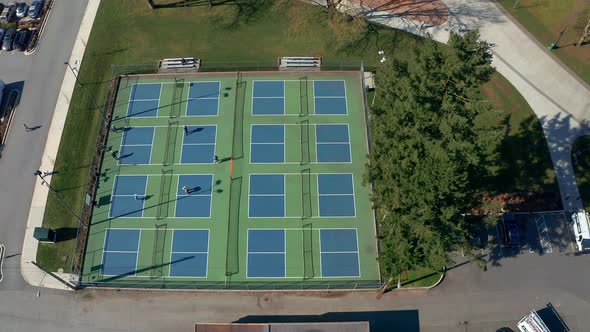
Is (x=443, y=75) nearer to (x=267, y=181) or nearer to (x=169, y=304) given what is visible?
(x=267, y=181)

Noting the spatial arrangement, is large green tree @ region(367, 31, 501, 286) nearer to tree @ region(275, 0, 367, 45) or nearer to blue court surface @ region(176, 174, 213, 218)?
blue court surface @ region(176, 174, 213, 218)

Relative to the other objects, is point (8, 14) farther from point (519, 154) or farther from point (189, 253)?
point (519, 154)

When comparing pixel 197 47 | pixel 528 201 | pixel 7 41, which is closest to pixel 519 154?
pixel 528 201

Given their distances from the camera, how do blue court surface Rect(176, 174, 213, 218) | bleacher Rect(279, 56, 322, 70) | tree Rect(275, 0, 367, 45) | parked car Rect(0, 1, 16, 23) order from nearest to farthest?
blue court surface Rect(176, 174, 213, 218) → bleacher Rect(279, 56, 322, 70) → tree Rect(275, 0, 367, 45) → parked car Rect(0, 1, 16, 23)

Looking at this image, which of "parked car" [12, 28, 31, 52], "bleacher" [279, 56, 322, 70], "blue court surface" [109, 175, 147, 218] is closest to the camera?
"blue court surface" [109, 175, 147, 218]


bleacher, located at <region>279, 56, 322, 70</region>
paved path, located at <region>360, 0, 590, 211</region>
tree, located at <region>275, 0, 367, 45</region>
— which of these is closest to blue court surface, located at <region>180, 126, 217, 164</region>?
bleacher, located at <region>279, 56, 322, 70</region>

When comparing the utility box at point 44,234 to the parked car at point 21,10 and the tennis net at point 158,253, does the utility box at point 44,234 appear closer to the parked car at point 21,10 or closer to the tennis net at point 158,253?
the tennis net at point 158,253

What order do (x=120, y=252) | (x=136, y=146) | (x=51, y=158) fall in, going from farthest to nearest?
(x=51, y=158) < (x=136, y=146) < (x=120, y=252)
